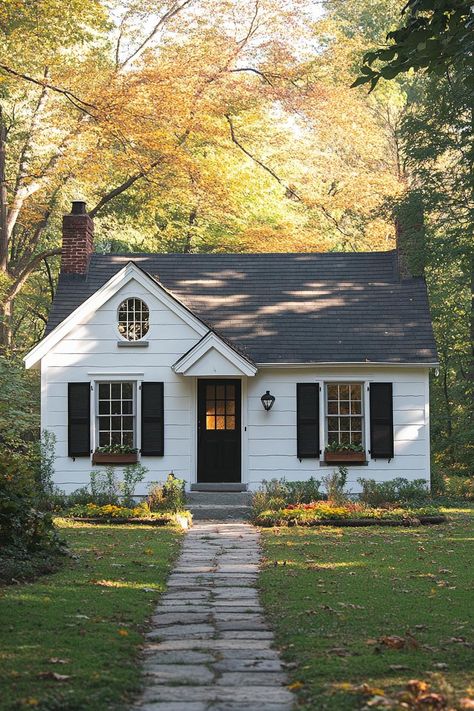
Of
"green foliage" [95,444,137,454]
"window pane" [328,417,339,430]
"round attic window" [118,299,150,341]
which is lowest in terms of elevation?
"green foliage" [95,444,137,454]

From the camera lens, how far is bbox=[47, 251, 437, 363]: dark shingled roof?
2023 centimetres

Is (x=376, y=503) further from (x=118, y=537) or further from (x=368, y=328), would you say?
(x=118, y=537)

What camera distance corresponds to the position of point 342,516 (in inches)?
632

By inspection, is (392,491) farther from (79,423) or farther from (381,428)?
(79,423)

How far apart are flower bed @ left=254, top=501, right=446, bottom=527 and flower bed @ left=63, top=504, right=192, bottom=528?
1311 mm

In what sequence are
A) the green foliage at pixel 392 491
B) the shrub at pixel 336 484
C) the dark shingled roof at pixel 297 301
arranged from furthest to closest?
the dark shingled roof at pixel 297 301 < the green foliage at pixel 392 491 < the shrub at pixel 336 484

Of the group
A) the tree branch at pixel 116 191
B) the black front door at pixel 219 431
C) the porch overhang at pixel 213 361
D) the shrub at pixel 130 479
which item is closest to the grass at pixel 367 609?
the shrub at pixel 130 479

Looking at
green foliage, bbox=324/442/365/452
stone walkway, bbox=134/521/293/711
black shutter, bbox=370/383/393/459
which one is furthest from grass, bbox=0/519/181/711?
black shutter, bbox=370/383/393/459

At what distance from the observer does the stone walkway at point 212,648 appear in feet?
18.7

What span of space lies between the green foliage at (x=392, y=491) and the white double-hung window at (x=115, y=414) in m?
4.76

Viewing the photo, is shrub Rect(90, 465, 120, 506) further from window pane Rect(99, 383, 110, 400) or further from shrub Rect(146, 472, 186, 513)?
window pane Rect(99, 383, 110, 400)

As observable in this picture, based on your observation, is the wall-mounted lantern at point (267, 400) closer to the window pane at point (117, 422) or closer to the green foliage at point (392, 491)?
the green foliage at point (392, 491)

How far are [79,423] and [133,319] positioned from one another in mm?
2378

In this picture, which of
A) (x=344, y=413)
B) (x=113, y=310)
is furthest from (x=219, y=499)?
(x=113, y=310)
